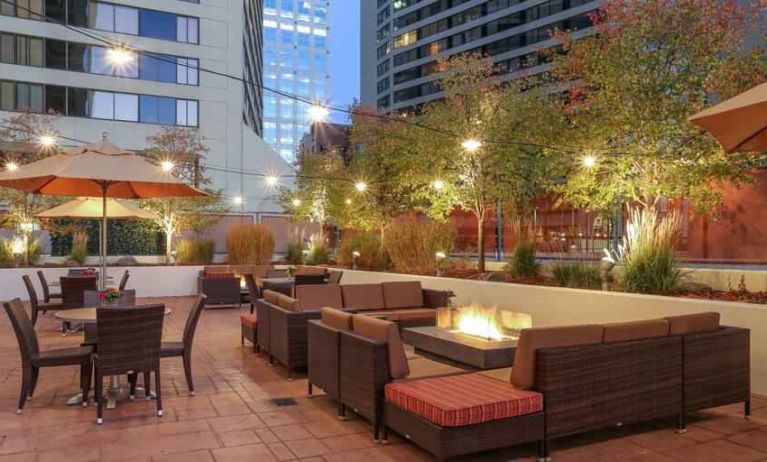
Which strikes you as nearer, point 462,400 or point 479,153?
point 462,400

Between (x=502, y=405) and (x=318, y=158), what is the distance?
1810 cm

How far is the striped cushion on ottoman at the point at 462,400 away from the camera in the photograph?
129 inches

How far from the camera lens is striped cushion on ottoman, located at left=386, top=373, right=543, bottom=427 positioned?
3277mm

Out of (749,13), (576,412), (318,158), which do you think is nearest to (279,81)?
(318,158)

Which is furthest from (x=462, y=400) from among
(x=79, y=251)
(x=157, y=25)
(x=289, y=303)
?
(x=157, y=25)

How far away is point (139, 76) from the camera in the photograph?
84.9ft

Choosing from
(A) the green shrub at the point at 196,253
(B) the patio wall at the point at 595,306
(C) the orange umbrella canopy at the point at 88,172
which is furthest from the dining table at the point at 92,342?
(A) the green shrub at the point at 196,253

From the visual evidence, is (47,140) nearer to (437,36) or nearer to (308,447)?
(308,447)

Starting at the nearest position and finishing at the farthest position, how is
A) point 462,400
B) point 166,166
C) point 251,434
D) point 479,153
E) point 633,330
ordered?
point 462,400
point 633,330
point 251,434
point 166,166
point 479,153

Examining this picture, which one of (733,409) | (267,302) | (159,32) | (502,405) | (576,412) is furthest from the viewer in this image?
(159,32)

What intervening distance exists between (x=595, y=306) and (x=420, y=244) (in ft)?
13.4

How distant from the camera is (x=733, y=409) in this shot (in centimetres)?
464

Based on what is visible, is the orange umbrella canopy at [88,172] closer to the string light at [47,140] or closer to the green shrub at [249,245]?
the string light at [47,140]

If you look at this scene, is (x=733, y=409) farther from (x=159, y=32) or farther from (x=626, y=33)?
(x=159, y=32)
